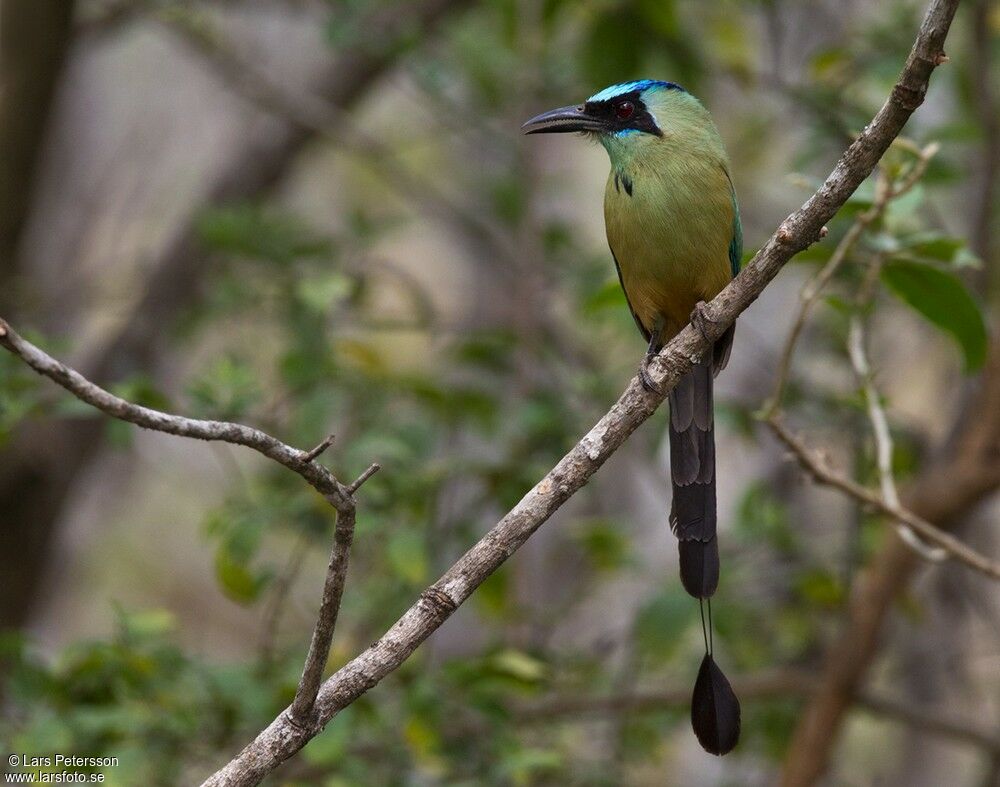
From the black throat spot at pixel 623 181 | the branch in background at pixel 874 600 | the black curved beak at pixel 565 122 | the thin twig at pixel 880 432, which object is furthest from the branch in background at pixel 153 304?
the branch in background at pixel 874 600

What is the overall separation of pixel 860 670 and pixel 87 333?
4654 mm

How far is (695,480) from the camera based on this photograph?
255 cm

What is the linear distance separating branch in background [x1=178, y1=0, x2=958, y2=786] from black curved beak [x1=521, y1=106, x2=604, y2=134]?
1.07m

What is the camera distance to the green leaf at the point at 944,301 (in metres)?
2.42

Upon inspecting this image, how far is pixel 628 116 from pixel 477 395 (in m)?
1.12

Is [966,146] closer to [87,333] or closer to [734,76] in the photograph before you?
[734,76]

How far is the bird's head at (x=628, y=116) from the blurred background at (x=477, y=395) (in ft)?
1.09

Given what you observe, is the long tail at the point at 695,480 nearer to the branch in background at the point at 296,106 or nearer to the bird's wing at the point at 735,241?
the bird's wing at the point at 735,241

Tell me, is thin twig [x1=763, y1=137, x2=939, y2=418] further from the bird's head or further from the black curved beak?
the black curved beak

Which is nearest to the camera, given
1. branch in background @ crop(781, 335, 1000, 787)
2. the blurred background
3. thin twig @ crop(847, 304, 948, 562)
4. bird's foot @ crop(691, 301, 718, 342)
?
bird's foot @ crop(691, 301, 718, 342)

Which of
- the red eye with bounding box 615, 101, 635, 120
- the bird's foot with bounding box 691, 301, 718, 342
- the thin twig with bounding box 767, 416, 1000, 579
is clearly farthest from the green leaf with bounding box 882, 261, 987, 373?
the red eye with bounding box 615, 101, 635, 120

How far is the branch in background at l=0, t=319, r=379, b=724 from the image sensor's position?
57.0 inches

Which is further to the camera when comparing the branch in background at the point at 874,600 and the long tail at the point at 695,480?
the branch in background at the point at 874,600

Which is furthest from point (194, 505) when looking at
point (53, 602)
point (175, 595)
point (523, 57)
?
point (523, 57)
